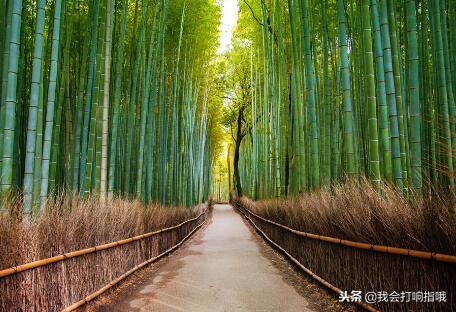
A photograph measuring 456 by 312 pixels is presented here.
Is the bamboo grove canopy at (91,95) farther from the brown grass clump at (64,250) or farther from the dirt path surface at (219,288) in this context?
the dirt path surface at (219,288)

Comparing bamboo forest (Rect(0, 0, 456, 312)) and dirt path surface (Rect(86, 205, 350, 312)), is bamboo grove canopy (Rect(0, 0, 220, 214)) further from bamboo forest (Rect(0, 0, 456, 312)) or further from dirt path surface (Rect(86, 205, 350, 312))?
dirt path surface (Rect(86, 205, 350, 312))

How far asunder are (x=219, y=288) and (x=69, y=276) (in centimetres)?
162

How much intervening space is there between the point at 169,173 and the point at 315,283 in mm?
5258

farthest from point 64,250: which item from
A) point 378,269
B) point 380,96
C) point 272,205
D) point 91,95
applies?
point 272,205

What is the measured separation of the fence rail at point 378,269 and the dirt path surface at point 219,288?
21 cm

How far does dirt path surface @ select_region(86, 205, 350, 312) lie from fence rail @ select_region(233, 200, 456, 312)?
21 centimetres

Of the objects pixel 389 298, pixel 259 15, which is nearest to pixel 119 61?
pixel 389 298

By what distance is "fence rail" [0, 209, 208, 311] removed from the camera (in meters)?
2.20

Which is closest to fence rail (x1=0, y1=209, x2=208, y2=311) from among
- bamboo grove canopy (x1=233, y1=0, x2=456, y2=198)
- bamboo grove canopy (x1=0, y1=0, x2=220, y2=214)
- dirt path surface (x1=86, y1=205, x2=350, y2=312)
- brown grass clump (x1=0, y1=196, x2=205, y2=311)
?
brown grass clump (x1=0, y1=196, x2=205, y2=311)

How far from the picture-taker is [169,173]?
880cm

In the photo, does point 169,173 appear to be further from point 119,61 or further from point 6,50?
point 6,50

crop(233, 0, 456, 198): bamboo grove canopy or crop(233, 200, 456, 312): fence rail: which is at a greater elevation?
crop(233, 0, 456, 198): bamboo grove canopy

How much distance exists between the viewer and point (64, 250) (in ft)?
9.48

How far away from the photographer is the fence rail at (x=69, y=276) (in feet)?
7.22
